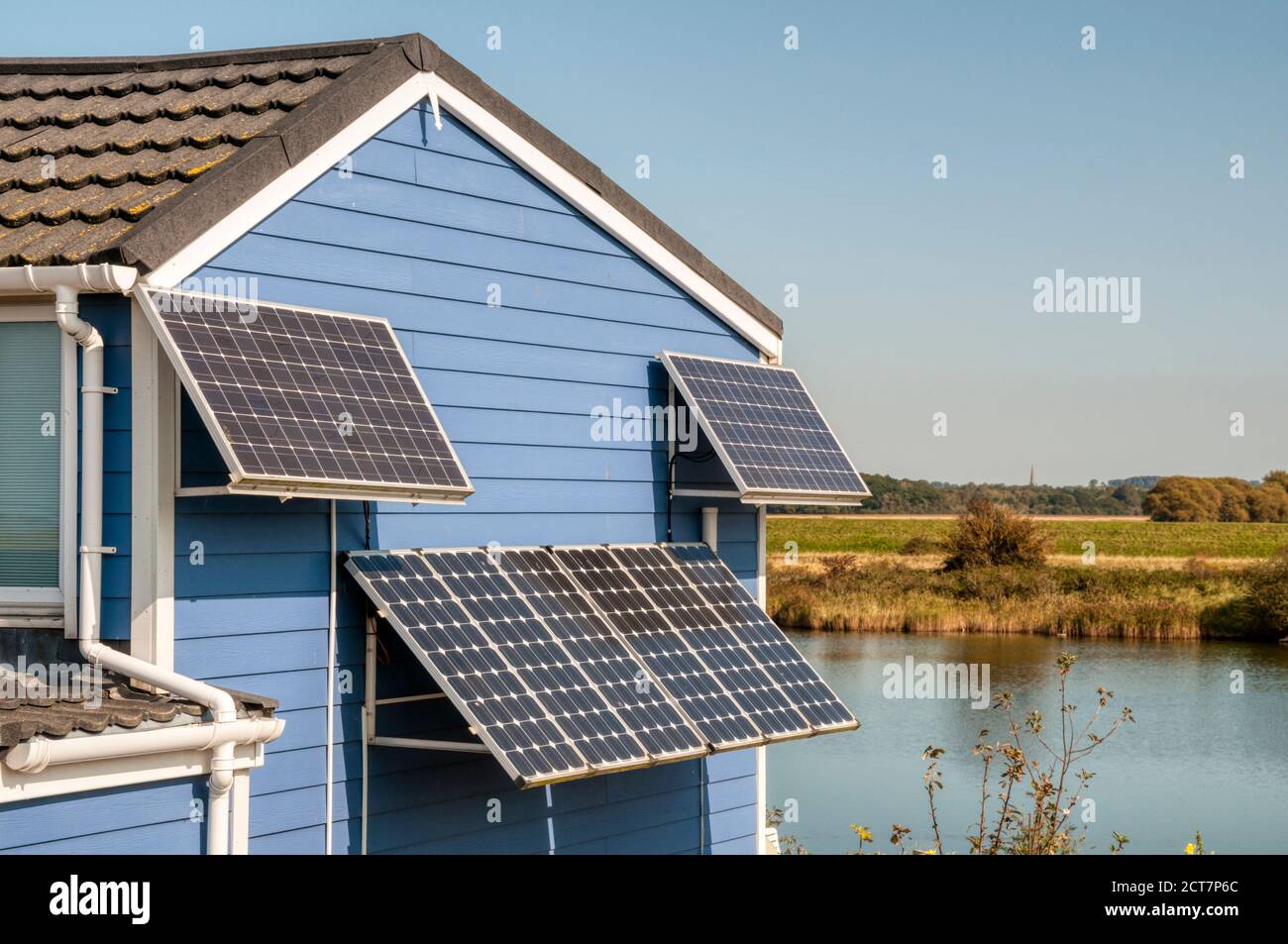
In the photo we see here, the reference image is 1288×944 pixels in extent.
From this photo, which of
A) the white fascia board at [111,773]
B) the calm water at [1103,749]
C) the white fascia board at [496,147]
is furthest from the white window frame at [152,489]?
the calm water at [1103,749]

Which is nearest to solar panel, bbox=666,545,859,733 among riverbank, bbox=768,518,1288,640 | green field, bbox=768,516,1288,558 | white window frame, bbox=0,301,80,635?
white window frame, bbox=0,301,80,635

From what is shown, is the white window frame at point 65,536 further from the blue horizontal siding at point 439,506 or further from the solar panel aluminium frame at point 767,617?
the solar panel aluminium frame at point 767,617

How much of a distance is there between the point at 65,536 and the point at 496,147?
3.54 meters

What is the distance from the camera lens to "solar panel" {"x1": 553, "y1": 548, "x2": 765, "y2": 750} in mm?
8688

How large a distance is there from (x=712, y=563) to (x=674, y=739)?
6.92ft

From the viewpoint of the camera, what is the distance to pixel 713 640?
9461 mm

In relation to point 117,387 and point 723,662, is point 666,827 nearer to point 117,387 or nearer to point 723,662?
point 723,662

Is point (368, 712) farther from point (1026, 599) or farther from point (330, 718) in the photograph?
point (1026, 599)

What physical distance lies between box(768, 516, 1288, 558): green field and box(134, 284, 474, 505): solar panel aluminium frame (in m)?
44.3

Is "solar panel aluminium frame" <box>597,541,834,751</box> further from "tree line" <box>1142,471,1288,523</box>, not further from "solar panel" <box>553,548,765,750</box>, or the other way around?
"tree line" <box>1142,471,1288,523</box>

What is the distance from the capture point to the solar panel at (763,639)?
31.0 feet

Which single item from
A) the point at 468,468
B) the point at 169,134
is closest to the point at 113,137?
the point at 169,134

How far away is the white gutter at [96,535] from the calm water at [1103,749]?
996 cm
